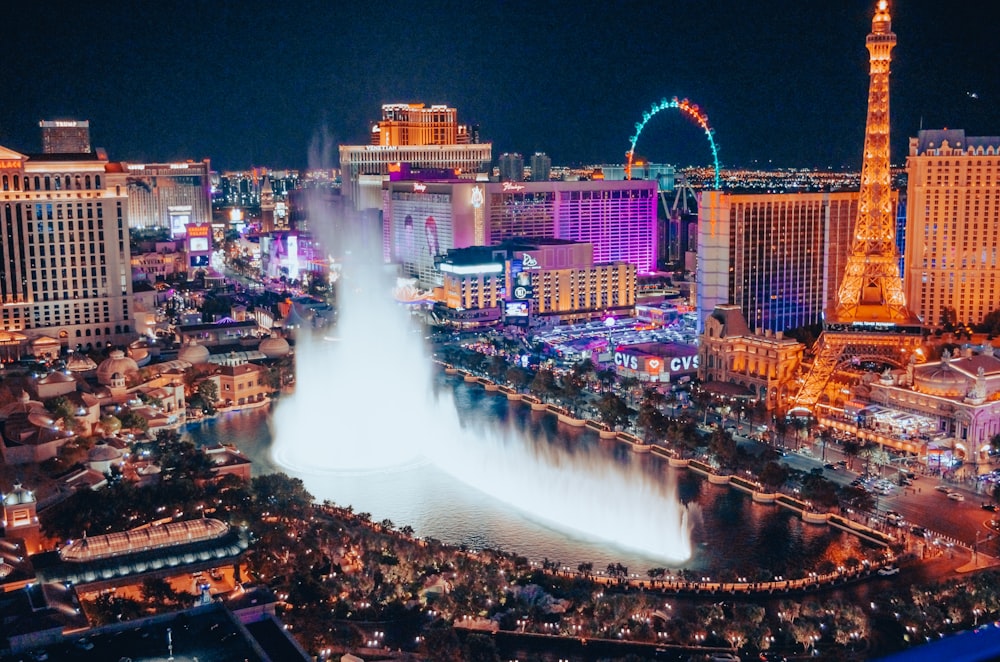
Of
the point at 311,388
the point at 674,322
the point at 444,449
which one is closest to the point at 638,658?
the point at 444,449

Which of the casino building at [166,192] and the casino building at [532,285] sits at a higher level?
the casino building at [166,192]

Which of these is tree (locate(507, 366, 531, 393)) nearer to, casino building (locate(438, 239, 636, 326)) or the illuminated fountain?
the illuminated fountain

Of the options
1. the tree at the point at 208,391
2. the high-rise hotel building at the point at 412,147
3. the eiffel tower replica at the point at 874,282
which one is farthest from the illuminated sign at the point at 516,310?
the high-rise hotel building at the point at 412,147

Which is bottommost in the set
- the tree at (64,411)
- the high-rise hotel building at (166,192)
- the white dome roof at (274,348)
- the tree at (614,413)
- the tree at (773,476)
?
the tree at (773,476)

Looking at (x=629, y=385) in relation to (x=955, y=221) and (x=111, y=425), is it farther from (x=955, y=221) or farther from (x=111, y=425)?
(x=955, y=221)

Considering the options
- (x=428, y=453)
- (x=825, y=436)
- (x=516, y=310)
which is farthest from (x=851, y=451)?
(x=516, y=310)

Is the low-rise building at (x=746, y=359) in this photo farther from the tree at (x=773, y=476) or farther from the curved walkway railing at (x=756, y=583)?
the tree at (x=773, y=476)

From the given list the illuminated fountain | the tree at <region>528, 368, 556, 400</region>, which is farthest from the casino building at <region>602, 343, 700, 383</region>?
the illuminated fountain

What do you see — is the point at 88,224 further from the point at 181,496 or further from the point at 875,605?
the point at 875,605
